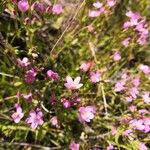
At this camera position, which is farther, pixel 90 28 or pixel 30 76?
pixel 90 28

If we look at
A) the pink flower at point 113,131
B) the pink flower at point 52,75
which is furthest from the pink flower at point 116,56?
the pink flower at point 52,75

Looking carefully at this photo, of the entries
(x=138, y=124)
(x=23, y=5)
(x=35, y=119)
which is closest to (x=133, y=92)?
(x=138, y=124)

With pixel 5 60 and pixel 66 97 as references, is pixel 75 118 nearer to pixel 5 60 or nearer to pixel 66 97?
pixel 66 97

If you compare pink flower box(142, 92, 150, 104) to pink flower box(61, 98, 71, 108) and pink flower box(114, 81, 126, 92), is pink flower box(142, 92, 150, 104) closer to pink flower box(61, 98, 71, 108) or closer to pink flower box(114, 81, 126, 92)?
pink flower box(114, 81, 126, 92)

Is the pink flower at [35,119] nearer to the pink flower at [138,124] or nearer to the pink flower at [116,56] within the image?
the pink flower at [138,124]

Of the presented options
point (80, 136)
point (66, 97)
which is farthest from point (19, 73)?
point (80, 136)

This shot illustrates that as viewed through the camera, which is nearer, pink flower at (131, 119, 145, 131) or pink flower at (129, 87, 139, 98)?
pink flower at (131, 119, 145, 131)

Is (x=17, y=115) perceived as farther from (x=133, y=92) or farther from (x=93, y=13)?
(x=93, y=13)

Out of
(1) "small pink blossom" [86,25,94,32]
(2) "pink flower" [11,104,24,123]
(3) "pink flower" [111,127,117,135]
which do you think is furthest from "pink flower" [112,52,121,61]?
(2) "pink flower" [11,104,24,123]

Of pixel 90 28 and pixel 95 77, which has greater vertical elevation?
pixel 90 28
